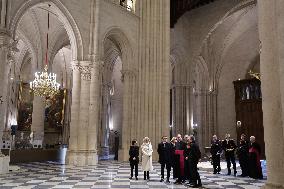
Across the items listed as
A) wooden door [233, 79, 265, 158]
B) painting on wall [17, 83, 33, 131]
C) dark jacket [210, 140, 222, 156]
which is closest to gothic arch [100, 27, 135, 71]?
dark jacket [210, 140, 222, 156]

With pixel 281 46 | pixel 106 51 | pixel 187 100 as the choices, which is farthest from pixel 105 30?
pixel 281 46

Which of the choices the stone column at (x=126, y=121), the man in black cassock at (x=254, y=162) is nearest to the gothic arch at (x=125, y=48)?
the stone column at (x=126, y=121)

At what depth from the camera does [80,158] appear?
13.6 m

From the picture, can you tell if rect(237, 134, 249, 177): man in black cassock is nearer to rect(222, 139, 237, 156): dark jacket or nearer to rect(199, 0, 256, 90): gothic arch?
rect(222, 139, 237, 156): dark jacket

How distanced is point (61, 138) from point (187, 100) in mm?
10413

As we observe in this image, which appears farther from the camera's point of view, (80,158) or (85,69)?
(85,69)

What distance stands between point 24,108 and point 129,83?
11617 mm

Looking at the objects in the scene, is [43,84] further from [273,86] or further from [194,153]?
[273,86]

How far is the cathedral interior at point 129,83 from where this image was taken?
809 centimetres

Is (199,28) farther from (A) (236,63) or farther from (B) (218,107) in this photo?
(B) (218,107)

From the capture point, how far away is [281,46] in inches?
168

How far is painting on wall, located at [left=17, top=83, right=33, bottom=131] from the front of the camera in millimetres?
Answer: 24031

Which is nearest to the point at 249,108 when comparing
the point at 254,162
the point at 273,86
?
the point at 254,162

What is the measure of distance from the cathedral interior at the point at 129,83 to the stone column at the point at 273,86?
0.02m
